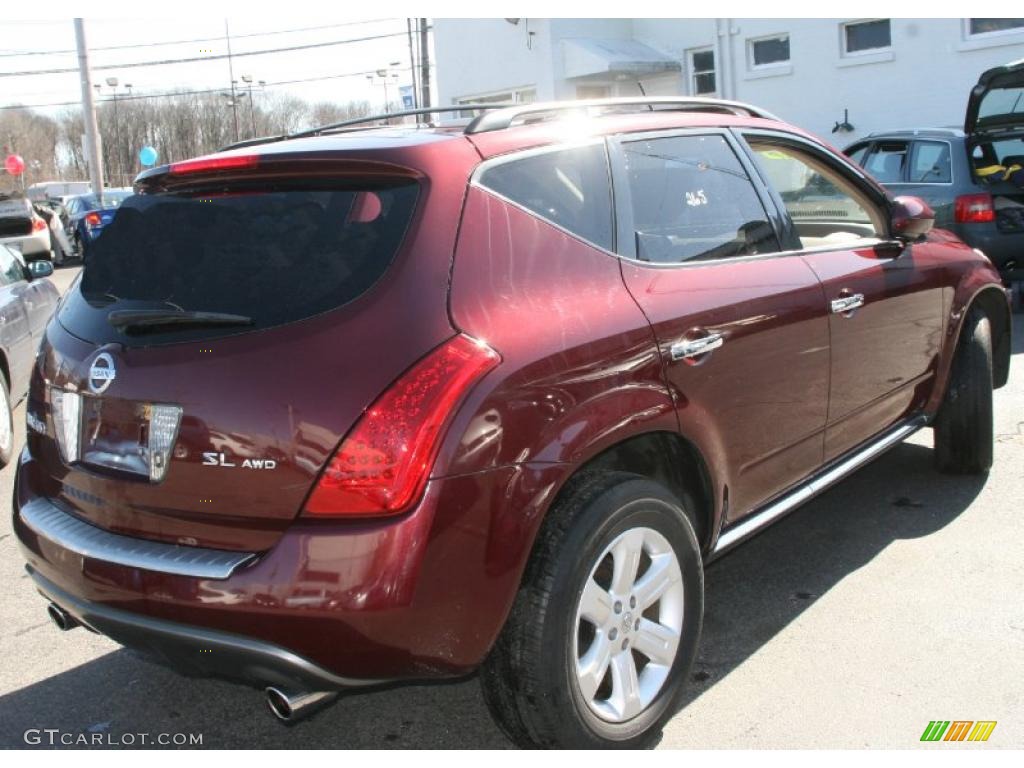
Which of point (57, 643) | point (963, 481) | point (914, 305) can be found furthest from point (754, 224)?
point (57, 643)

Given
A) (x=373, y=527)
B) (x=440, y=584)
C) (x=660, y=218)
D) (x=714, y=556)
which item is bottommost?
(x=714, y=556)

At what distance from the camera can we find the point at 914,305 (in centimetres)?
440

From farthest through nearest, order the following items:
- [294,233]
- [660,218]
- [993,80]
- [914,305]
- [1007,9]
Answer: [1007,9]
[993,80]
[914,305]
[660,218]
[294,233]

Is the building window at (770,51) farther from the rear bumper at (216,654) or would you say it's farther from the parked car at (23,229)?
the rear bumper at (216,654)

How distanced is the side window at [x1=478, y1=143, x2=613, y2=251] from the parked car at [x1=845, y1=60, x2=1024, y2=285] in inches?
290

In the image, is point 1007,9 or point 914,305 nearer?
point 914,305

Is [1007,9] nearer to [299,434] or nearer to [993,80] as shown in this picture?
[993,80]

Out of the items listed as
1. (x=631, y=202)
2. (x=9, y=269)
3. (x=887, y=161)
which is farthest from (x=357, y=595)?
(x=887, y=161)

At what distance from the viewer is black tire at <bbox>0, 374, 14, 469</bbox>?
634cm

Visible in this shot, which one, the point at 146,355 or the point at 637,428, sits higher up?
the point at 146,355

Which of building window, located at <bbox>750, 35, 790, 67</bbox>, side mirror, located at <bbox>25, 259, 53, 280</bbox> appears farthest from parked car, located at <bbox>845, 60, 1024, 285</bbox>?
building window, located at <bbox>750, 35, 790, 67</bbox>

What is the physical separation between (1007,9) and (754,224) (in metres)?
14.3

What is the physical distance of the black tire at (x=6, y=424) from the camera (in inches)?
249
